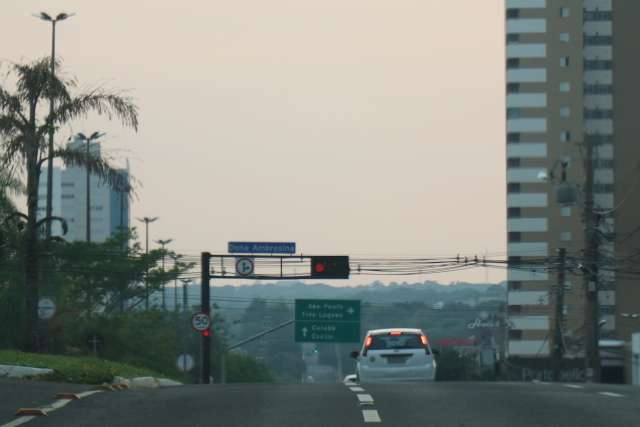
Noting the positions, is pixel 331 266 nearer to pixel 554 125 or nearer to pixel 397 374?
pixel 397 374

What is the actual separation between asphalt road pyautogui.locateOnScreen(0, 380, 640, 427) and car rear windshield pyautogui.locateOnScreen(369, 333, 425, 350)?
13.0 m

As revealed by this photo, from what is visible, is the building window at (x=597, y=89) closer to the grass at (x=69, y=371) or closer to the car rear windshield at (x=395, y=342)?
the car rear windshield at (x=395, y=342)

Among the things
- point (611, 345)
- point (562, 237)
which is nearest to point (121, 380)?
point (611, 345)

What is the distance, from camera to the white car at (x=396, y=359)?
105 feet

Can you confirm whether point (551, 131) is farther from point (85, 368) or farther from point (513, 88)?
point (85, 368)

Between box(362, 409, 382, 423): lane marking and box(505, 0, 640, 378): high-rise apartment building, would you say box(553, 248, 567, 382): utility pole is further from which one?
box(505, 0, 640, 378): high-rise apartment building

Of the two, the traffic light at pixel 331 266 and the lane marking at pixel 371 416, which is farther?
the traffic light at pixel 331 266

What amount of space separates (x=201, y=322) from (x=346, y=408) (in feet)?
117

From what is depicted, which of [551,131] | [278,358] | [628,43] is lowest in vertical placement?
[278,358]

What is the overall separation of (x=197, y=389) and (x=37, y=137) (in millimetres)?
18367

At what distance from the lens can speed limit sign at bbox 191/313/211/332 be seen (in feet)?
167

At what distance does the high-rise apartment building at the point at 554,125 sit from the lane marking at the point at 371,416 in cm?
11383

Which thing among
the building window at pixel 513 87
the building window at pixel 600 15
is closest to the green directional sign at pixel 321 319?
the building window at pixel 513 87

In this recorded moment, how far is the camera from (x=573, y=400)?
17.0 metres
